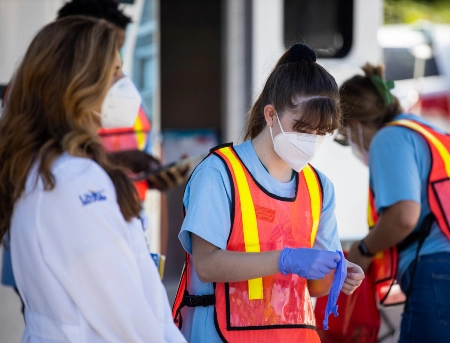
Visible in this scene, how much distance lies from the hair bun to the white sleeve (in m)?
0.85

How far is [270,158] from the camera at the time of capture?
2.15 metres

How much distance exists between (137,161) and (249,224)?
1863mm

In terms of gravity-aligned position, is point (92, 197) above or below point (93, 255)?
above

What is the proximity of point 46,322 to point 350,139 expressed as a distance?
173cm

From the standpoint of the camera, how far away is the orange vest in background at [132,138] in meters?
3.67

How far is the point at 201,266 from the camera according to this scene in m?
1.97

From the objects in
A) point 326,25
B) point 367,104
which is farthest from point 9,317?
point 326,25

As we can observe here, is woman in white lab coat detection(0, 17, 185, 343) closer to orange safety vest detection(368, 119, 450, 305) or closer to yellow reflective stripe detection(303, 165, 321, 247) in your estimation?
yellow reflective stripe detection(303, 165, 321, 247)

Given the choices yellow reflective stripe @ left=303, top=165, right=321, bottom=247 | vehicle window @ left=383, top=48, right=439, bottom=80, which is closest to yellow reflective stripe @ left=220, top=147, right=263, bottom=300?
yellow reflective stripe @ left=303, top=165, right=321, bottom=247

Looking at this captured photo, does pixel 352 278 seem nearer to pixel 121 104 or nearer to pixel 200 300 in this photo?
pixel 200 300

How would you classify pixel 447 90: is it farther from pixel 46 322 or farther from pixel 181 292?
pixel 46 322

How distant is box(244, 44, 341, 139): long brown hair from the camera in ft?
6.89

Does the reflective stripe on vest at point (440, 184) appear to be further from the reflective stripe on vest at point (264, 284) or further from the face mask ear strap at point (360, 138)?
the reflective stripe on vest at point (264, 284)

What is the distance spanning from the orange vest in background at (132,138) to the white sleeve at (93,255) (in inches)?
81.0
